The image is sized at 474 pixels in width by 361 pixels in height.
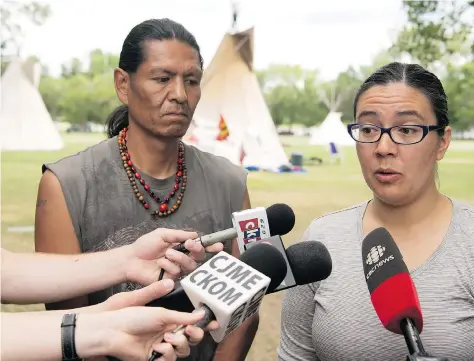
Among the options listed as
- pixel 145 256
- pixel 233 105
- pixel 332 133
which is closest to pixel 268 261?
pixel 145 256

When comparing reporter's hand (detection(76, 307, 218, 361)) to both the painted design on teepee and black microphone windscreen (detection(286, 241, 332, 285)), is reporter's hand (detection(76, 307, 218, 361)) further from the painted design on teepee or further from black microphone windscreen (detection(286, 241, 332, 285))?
the painted design on teepee

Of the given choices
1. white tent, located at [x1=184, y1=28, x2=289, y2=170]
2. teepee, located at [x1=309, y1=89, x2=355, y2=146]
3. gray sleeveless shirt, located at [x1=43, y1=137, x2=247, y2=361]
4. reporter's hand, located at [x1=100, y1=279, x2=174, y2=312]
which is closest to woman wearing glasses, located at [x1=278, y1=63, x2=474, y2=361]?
gray sleeveless shirt, located at [x1=43, y1=137, x2=247, y2=361]

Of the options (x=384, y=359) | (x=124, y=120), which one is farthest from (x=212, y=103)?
(x=384, y=359)

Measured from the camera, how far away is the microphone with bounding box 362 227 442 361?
1.04 metres

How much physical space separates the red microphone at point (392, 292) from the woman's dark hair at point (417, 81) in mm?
607

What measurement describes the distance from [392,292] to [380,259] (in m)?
0.11

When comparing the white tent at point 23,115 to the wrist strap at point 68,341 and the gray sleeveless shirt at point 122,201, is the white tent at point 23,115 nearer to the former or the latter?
the gray sleeveless shirt at point 122,201

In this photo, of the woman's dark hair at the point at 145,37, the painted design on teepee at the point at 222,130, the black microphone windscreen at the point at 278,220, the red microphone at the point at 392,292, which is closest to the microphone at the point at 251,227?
the black microphone windscreen at the point at 278,220

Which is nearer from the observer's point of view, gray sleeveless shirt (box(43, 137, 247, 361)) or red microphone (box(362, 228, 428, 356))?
red microphone (box(362, 228, 428, 356))

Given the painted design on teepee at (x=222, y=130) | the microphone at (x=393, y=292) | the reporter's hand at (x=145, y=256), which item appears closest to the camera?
the microphone at (x=393, y=292)

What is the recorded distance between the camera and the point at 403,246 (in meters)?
1.68

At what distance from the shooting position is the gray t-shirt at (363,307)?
1.52 meters

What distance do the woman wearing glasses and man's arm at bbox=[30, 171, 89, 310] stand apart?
70 centimetres

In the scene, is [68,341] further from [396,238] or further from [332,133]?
[332,133]
